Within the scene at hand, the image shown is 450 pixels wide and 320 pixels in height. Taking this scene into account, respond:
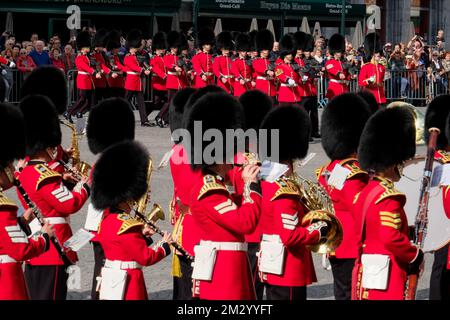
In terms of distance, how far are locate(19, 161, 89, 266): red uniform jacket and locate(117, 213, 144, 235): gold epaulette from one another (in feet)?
2.48

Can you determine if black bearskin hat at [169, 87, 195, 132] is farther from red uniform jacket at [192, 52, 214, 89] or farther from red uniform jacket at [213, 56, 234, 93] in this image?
red uniform jacket at [192, 52, 214, 89]

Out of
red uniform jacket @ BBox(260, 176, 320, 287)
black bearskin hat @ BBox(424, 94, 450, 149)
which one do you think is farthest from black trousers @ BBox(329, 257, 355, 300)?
black bearskin hat @ BBox(424, 94, 450, 149)

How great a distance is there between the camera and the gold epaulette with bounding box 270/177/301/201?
553 cm

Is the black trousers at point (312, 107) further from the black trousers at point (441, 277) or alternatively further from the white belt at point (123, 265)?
the white belt at point (123, 265)

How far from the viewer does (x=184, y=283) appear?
241 inches

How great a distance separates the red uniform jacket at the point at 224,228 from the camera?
511 cm

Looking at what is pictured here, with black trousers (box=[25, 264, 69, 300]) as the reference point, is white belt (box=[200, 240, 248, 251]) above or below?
above

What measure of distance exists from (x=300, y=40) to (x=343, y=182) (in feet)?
37.2

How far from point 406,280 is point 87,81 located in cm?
1234

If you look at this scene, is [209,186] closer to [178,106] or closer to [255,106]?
[178,106]

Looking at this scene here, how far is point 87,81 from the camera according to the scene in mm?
17141
